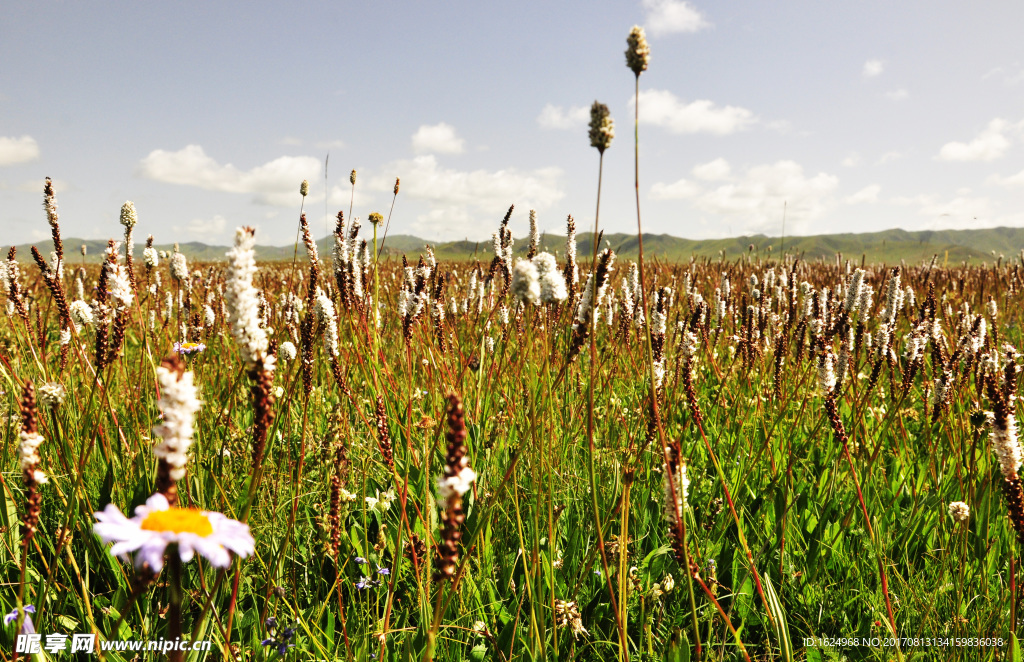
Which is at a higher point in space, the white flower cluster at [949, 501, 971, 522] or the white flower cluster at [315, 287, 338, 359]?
the white flower cluster at [315, 287, 338, 359]

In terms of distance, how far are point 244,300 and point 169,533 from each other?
1.11ft

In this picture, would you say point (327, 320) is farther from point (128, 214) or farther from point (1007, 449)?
point (1007, 449)

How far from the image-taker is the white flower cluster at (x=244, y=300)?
81 cm

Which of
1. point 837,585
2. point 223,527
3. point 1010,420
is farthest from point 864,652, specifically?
point 223,527

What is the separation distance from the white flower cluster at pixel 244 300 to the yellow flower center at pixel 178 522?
0.23m

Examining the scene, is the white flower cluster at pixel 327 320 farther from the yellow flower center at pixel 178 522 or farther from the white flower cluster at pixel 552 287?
the yellow flower center at pixel 178 522

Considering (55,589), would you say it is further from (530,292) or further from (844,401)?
(844,401)

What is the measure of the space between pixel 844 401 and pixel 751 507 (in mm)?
1809

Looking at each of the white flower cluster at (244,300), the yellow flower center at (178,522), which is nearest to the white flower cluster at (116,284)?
the white flower cluster at (244,300)

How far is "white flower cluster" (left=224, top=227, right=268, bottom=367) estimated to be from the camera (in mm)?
806

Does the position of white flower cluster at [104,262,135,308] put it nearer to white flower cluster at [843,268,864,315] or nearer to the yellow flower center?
the yellow flower center

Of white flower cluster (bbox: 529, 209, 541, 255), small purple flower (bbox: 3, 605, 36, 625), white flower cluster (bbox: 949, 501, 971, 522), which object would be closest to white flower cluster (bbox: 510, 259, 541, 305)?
white flower cluster (bbox: 949, 501, 971, 522)

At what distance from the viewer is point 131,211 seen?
2709 millimetres

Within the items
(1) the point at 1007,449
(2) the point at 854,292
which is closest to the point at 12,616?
(1) the point at 1007,449
